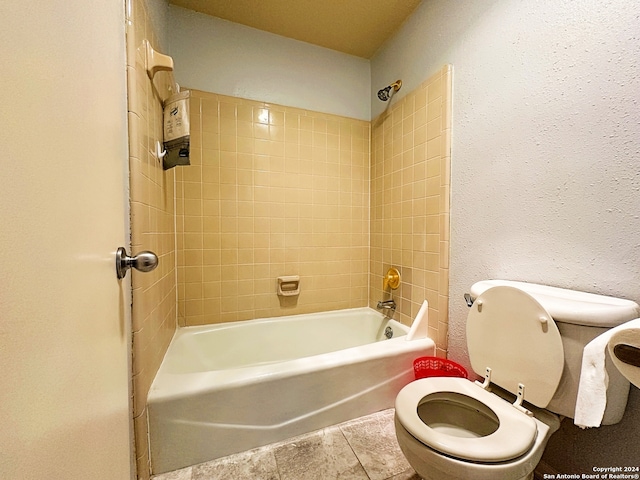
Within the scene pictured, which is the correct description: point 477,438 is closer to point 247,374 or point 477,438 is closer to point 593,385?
point 593,385

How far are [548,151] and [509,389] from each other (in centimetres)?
91

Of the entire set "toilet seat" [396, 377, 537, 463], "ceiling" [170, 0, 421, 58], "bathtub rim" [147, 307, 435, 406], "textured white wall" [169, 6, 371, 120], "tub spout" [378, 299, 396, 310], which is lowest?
"bathtub rim" [147, 307, 435, 406]

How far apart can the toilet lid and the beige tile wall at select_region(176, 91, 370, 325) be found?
44.6 inches

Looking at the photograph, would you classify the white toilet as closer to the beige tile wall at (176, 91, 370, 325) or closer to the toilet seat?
the toilet seat

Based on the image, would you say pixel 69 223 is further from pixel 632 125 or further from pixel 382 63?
pixel 382 63

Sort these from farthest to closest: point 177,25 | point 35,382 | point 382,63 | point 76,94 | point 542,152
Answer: point 382,63 → point 177,25 → point 542,152 → point 76,94 → point 35,382

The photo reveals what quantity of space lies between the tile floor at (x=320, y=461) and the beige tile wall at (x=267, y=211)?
0.84 m

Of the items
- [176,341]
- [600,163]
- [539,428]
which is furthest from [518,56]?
[176,341]

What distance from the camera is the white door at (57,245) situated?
28cm

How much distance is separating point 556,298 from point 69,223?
51.1 inches

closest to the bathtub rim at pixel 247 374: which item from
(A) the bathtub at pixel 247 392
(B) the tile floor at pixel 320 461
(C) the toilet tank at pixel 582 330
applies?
(A) the bathtub at pixel 247 392

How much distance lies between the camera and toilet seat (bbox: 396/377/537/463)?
703mm

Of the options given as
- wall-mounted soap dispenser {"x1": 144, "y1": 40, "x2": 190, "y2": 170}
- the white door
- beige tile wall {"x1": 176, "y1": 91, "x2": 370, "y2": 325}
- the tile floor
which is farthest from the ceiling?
the tile floor

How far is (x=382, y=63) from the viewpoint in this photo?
1943 mm
